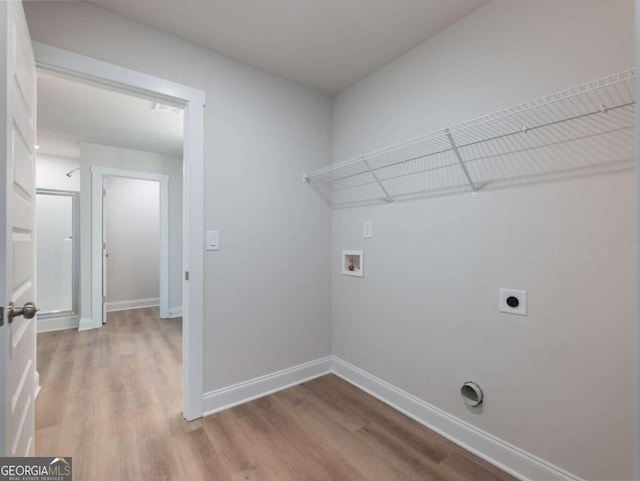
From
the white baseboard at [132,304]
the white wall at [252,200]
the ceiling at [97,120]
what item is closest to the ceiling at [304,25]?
the white wall at [252,200]

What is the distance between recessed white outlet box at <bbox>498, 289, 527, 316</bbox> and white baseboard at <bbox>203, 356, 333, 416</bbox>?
1556 mm

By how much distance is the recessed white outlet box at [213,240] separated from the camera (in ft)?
6.54

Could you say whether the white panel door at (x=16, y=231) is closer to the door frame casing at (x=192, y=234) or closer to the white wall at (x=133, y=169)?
the door frame casing at (x=192, y=234)

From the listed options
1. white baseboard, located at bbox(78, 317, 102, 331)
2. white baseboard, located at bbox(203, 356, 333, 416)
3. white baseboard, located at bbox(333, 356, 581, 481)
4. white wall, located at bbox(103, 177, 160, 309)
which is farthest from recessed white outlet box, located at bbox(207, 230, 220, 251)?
white wall, located at bbox(103, 177, 160, 309)

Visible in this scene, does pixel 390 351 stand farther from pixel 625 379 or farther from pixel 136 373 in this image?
pixel 136 373

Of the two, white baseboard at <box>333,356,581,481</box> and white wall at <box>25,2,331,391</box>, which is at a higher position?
white wall at <box>25,2,331,391</box>

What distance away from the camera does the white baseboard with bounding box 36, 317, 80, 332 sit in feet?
12.6

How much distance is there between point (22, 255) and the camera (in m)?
1.19

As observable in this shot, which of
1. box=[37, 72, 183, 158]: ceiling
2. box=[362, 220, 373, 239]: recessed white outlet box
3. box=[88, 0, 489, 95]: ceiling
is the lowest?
box=[362, 220, 373, 239]: recessed white outlet box

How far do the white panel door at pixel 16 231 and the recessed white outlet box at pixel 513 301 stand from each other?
1960mm

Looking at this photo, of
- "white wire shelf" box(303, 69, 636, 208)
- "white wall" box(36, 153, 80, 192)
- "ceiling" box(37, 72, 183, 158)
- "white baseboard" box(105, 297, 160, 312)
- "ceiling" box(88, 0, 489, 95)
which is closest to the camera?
"white wire shelf" box(303, 69, 636, 208)

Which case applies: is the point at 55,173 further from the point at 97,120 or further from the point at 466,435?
the point at 466,435

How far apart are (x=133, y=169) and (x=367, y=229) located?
12.4ft

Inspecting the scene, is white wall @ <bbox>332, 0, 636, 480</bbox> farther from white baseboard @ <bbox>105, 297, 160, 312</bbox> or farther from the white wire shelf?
white baseboard @ <bbox>105, 297, 160, 312</bbox>
